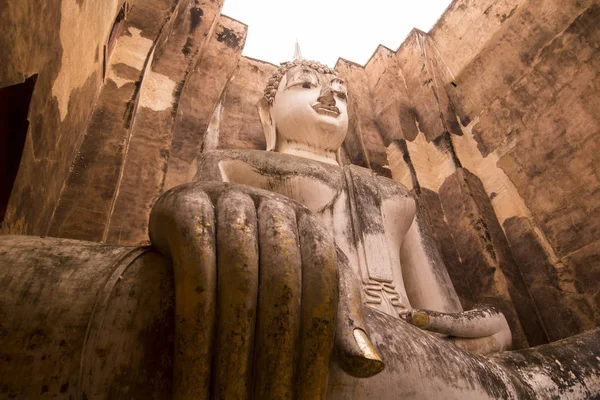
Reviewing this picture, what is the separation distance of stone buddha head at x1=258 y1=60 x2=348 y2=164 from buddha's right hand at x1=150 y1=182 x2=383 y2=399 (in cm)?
172

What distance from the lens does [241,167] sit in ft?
7.41

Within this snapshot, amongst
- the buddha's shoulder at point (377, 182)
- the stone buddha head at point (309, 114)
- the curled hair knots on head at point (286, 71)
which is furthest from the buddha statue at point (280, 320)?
the curled hair knots on head at point (286, 71)

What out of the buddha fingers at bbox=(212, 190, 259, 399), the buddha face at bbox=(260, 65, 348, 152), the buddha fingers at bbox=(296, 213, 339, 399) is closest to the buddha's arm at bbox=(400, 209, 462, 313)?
the buddha face at bbox=(260, 65, 348, 152)

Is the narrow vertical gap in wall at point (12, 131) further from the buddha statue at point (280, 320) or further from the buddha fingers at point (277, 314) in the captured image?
the buddha fingers at point (277, 314)

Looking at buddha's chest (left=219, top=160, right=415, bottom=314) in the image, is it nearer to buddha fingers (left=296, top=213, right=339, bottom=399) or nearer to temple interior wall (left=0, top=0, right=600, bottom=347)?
temple interior wall (left=0, top=0, right=600, bottom=347)

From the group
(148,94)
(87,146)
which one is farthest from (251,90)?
(87,146)

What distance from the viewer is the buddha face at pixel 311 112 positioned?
270 cm

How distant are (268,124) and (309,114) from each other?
0.39 meters

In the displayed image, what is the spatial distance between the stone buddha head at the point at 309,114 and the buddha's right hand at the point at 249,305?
1.72 meters

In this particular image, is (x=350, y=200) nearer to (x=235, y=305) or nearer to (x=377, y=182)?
(x=377, y=182)

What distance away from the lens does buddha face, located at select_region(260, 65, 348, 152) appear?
8.87ft

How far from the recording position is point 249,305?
0.87m

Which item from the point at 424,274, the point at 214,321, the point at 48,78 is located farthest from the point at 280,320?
the point at 424,274

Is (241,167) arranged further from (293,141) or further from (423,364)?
(423,364)
